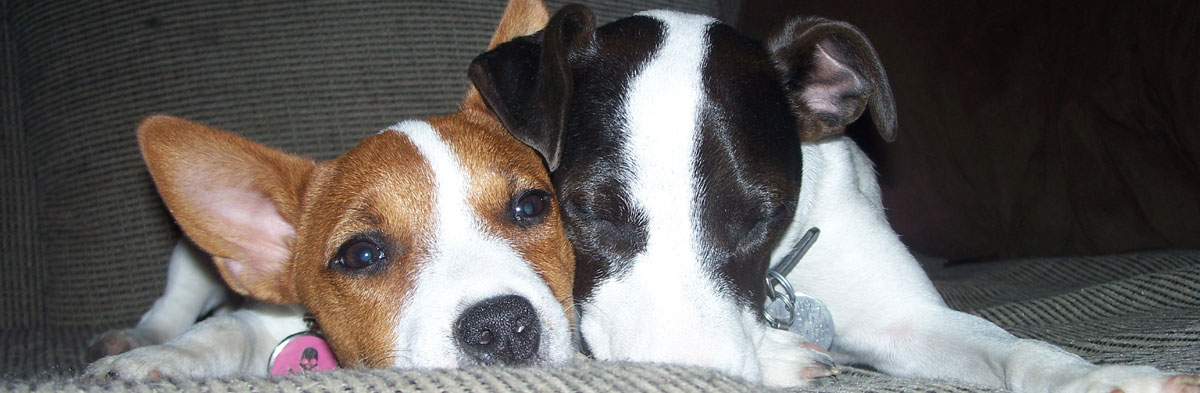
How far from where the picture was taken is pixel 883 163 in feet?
10.6

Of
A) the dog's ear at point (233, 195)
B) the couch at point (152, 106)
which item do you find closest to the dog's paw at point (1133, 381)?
the couch at point (152, 106)

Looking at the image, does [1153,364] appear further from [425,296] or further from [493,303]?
[425,296]

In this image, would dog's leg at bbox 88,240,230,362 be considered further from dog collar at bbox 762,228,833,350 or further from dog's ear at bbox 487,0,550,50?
dog collar at bbox 762,228,833,350

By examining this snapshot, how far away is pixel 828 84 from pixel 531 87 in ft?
2.92

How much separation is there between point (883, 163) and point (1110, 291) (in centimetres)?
112

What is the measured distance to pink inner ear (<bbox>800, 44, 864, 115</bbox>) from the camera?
222 centimetres

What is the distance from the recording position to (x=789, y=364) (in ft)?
5.83

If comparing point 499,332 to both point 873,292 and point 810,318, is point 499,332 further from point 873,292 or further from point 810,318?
point 873,292

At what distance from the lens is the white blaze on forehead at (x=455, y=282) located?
5.25 ft

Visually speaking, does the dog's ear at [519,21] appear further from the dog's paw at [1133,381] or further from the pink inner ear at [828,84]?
the dog's paw at [1133,381]

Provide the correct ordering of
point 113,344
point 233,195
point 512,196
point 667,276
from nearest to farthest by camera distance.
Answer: point 667,276, point 512,196, point 233,195, point 113,344

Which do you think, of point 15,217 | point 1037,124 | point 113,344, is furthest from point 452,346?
point 15,217

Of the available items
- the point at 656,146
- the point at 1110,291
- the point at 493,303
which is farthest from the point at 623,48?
the point at 1110,291

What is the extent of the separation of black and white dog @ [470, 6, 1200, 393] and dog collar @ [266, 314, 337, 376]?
0.80 m
